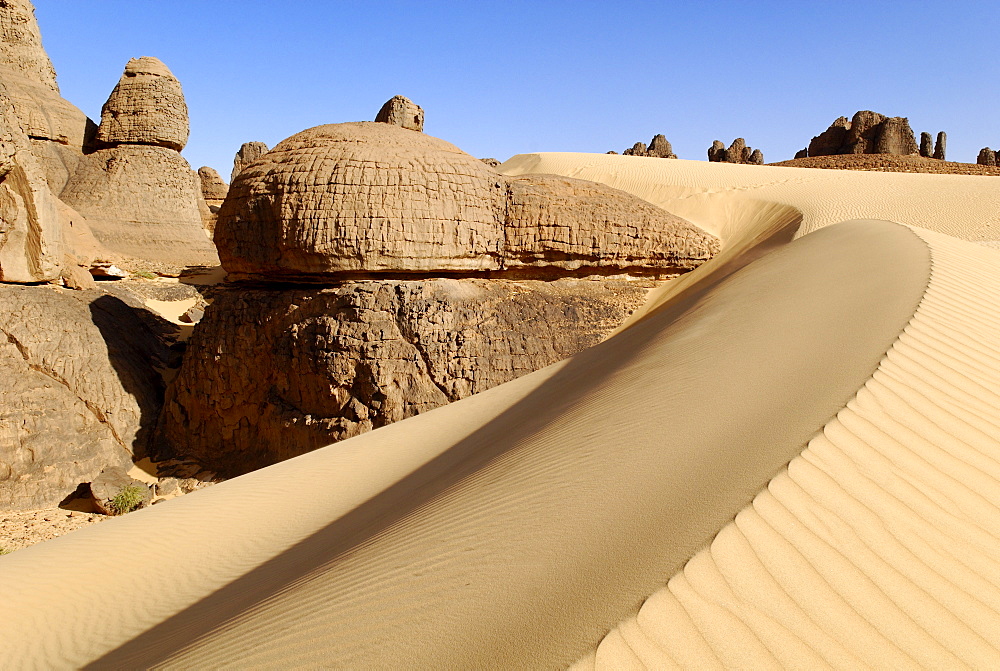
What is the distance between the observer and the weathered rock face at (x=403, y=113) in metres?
11.6

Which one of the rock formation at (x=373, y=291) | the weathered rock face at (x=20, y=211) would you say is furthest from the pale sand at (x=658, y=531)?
the weathered rock face at (x=20, y=211)

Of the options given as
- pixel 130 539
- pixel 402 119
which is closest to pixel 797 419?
pixel 130 539

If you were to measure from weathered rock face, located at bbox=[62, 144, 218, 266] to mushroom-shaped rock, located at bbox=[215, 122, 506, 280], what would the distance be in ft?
27.8

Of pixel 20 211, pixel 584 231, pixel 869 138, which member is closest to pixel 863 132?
pixel 869 138

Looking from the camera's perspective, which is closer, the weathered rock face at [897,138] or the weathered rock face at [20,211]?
the weathered rock face at [20,211]

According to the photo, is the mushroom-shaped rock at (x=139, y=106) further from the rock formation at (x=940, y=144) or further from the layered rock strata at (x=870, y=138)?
the rock formation at (x=940, y=144)

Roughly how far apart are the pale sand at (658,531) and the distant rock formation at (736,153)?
2846 centimetres

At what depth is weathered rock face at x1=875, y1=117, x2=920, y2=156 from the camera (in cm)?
2552

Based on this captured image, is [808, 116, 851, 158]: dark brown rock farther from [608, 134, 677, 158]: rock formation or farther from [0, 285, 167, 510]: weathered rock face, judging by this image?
[0, 285, 167, 510]: weathered rock face

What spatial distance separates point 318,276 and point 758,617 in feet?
21.0

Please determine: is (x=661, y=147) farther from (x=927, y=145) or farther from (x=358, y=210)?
(x=358, y=210)

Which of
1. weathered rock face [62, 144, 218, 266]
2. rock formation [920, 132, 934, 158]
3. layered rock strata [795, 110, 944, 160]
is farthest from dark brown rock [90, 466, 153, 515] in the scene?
rock formation [920, 132, 934, 158]

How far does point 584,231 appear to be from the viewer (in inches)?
317

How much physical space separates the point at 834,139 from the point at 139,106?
27904 mm
